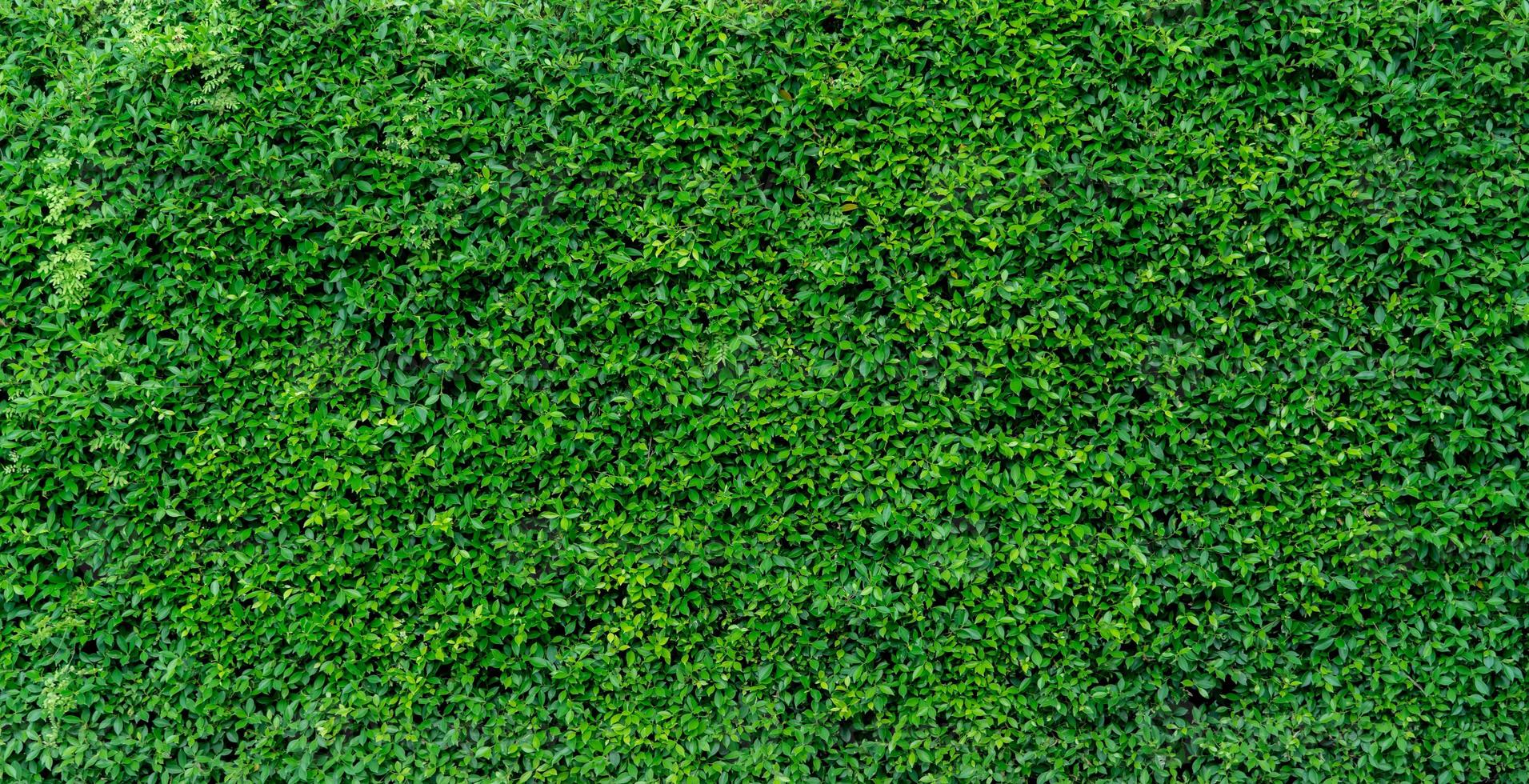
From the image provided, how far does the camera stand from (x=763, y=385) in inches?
142

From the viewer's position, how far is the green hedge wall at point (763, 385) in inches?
142

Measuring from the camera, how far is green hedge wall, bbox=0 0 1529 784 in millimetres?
3600

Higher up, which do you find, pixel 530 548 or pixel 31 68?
pixel 31 68

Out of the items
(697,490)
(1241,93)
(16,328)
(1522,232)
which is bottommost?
(697,490)

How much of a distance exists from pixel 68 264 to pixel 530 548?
6.63 feet

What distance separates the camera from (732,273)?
12.1 ft

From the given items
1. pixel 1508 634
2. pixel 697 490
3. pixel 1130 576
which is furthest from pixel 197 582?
pixel 1508 634

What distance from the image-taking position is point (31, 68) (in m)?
3.75

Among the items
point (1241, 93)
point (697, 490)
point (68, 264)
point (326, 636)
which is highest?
point (1241, 93)

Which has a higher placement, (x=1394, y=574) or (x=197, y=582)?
(x=1394, y=574)

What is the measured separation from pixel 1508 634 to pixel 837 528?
256 cm

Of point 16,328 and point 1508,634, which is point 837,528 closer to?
point 1508,634

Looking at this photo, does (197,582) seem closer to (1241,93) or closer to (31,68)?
(31,68)

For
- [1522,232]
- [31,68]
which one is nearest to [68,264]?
[31,68]
